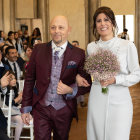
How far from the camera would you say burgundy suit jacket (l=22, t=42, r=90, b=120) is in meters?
2.84

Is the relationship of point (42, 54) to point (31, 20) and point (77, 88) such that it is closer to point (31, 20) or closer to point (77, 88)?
point (77, 88)

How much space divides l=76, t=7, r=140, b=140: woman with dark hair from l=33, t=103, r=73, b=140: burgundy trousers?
0.76 ft

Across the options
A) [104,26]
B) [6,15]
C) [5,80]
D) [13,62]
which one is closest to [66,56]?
[104,26]

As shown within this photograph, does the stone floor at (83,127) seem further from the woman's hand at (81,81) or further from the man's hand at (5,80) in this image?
the woman's hand at (81,81)

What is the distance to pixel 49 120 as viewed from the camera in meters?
2.89

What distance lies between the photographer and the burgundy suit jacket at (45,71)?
2844 mm

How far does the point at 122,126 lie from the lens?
107 inches

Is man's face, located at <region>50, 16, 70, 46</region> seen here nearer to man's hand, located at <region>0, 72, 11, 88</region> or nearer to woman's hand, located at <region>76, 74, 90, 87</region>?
woman's hand, located at <region>76, 74, 90, 87</region>

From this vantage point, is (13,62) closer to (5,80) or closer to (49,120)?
(5,80)

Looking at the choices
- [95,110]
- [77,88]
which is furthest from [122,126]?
[77,88]

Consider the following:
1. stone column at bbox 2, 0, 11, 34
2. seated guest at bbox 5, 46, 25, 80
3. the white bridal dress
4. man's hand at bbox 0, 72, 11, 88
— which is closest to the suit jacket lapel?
the white bridal dress

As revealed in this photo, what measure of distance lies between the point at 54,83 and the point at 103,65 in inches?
19.9

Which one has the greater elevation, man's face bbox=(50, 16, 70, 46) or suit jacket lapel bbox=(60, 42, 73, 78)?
→ man's face bbox=(50, 16, 70, 46)

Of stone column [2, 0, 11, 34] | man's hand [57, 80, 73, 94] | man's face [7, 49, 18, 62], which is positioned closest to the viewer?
man's hand [57, 80, 73, 94]
